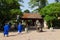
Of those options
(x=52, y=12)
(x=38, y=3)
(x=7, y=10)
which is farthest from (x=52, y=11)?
(x=38, y=3)

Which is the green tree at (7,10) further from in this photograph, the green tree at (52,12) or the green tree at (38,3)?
the green tree at (38,3)

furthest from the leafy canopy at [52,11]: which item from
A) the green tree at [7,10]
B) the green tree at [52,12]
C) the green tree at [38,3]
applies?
the green tree at [38,3]

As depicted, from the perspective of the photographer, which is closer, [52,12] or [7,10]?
[7,10]

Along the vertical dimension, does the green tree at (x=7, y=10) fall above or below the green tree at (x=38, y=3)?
below

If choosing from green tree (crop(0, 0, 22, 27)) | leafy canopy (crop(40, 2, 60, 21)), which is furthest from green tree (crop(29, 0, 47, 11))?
green tree (crop(0, 0, 22, 27))

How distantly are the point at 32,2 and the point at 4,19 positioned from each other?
27.2m

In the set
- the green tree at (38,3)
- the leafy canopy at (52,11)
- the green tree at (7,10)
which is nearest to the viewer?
the green tree at (7,10)

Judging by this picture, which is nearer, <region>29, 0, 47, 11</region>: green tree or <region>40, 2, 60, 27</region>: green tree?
<region>40, 2, 60, 27</region>: green tree

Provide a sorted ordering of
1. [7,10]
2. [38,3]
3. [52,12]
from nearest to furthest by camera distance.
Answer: [7,10] → [52,12] → [38,3]

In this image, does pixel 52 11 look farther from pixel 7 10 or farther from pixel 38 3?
pixel 38 3

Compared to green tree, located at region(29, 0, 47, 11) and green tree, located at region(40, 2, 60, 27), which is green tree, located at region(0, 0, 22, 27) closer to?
green tree, located at region(40, 2, 60, 27)

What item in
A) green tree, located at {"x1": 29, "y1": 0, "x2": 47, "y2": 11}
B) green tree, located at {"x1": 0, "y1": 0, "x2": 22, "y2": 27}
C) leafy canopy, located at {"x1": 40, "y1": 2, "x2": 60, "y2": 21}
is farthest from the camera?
green tree, located at {"x1": 29, "y1": 0, "x2": 47, "y2": 11}

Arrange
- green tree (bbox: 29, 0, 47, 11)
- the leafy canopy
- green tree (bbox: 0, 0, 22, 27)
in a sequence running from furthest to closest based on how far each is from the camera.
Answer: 1. green tree (bbox: 29, 0, 47, 11)
2. the leafy canopy
3. green tree (bbox: 0, 0, 22, 27)

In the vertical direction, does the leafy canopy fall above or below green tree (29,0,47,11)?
below
